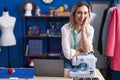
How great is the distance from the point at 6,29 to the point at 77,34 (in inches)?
72.0

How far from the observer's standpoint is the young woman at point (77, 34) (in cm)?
268

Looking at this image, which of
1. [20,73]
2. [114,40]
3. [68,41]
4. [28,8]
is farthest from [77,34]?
[28,8]

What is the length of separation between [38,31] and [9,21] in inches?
22.5

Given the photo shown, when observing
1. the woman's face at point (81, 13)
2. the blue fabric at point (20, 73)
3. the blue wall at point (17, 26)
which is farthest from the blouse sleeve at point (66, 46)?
the blue wall at point (17, 26)

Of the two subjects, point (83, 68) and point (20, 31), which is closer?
point (83, 68)

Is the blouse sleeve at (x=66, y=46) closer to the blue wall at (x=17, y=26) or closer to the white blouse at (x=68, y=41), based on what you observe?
the white blouse at (x=68, y=41)

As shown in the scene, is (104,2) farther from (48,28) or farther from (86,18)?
(86,18)

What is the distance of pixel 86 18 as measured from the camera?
271 cm

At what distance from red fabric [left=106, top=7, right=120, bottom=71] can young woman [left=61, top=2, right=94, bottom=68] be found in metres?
1.00

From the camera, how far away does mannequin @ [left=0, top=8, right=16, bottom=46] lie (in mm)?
4184

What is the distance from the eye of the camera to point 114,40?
146 inches

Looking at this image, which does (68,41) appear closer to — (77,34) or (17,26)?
(77,34)

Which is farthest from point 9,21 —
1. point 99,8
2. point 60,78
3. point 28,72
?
point 60,78

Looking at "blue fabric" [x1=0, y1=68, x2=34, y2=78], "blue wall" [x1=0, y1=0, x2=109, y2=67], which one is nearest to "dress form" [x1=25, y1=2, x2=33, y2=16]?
"blue wall" [x1=0, y1=0, x2=109, y2=67]
